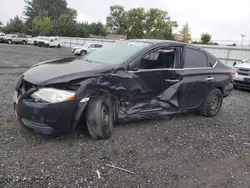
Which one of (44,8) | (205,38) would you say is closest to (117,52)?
(205,38)

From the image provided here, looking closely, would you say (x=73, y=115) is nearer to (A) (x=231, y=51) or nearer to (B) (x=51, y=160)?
(B) (x=51, y=160)

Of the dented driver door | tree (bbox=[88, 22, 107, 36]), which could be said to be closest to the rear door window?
the dented driver door

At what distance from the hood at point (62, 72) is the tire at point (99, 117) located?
0.40 m

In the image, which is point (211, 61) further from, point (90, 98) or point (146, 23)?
point (146, 23)

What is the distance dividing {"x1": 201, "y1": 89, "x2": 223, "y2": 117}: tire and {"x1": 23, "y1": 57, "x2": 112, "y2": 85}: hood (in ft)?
8.06

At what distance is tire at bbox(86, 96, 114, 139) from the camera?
3156mm

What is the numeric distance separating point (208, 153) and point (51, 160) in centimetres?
225

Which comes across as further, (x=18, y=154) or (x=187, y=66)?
(x=187, y=66)

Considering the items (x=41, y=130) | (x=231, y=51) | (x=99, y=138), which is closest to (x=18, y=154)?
(x=41, y=130)

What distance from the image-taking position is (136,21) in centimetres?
5491

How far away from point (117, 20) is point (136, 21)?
425 inches

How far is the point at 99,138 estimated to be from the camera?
3340 millimetres

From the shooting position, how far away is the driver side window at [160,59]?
3734 millimetres

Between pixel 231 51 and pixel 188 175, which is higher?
pixel 231 51
